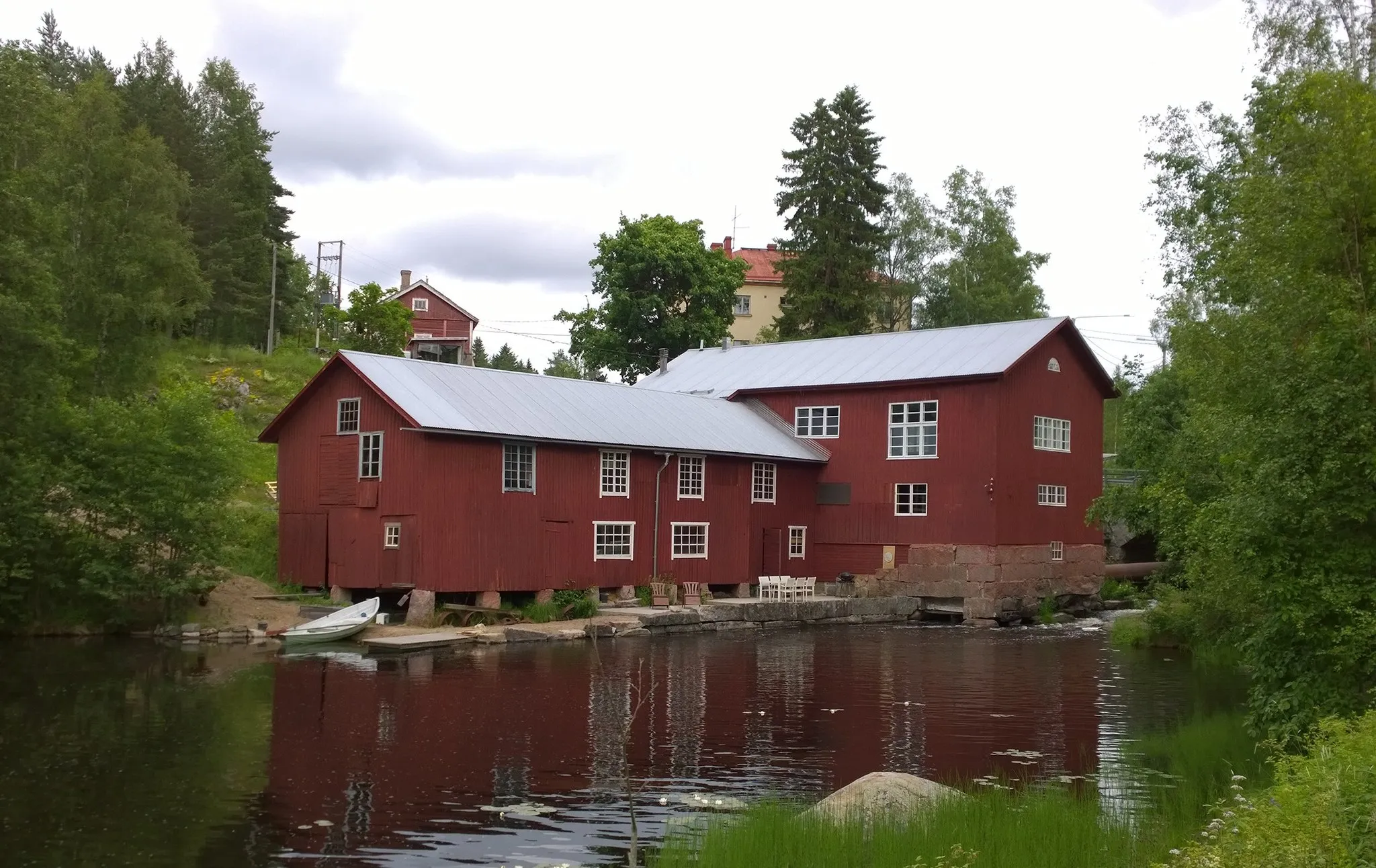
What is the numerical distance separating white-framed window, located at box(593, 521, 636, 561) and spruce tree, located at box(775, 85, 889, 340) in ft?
77.4

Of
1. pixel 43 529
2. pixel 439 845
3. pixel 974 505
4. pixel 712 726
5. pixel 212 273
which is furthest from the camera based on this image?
pixel 212 273

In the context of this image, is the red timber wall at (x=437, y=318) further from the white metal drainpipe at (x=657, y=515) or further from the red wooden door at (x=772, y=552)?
the white metal drainpipe at (x=657, y=515)

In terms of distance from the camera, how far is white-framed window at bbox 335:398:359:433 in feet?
101

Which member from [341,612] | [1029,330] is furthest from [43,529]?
[1029,330]

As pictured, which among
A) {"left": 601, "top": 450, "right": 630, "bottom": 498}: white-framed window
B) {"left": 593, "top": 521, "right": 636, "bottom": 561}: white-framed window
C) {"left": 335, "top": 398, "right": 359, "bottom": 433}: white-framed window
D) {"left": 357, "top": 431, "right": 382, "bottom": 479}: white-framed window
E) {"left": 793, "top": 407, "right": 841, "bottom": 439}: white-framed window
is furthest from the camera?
{"left": 793, "top": 407, "right": 841, "bottom": 439}: white-framed window

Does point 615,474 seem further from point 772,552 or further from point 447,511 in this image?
point 772,552

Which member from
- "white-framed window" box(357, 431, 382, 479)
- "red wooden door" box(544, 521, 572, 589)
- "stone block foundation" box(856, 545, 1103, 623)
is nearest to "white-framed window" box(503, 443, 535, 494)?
"red wooden door" box(544, 521, 572, 589)

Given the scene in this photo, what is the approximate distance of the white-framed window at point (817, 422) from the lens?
3966 cm

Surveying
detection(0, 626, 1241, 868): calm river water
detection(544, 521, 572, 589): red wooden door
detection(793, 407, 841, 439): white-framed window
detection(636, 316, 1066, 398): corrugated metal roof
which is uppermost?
detection(636, 316, 1066, 398): corrugated metal roof

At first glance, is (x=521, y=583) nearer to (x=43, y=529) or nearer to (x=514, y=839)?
(x=43, y=529)

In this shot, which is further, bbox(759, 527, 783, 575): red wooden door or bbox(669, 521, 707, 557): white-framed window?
bbox(759, 527, 783, 575): red wooden door

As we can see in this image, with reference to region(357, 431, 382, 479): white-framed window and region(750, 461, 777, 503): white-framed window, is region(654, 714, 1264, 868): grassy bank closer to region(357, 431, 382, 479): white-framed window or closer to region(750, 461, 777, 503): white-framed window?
region(357, 431, 382, 479): white-framed window

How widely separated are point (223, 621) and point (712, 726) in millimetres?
15226

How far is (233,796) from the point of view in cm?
1272
